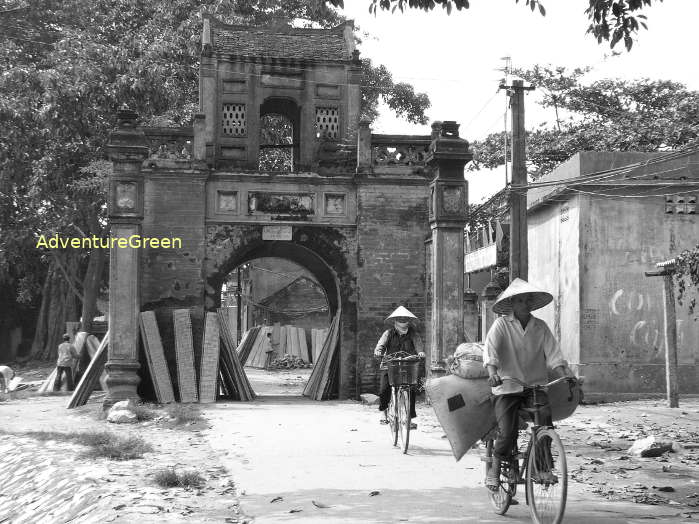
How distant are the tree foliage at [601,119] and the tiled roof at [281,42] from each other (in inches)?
455

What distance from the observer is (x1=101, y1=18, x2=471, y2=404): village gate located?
18.0 metres

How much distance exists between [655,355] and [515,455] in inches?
506

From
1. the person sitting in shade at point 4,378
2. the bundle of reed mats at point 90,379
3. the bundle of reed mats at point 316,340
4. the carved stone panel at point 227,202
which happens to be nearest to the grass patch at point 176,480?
the bundle of reed mats at point 90,379

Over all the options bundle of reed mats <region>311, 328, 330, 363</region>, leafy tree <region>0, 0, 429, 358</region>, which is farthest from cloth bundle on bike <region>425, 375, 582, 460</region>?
bundle of reed mats <region>311, 328, 330, 363</region>

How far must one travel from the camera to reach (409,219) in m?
18.5

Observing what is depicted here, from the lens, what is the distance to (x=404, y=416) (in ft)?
35.3

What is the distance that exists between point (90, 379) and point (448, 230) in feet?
23.9

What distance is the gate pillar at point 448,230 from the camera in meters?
16.0

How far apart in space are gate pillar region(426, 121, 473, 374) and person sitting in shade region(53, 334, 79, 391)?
9.87 metres

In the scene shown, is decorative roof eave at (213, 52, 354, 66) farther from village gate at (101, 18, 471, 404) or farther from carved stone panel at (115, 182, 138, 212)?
carved stone panel at (115, 182, 138, 212)

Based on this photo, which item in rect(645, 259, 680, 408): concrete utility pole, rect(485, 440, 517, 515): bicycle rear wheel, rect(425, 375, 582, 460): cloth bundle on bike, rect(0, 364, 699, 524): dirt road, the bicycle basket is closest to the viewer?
rect(485, 440, 517, 515): bicycle rear wheel

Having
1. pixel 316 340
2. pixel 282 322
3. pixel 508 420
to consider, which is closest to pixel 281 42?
pixel 508 420

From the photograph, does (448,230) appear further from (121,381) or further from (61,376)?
(61,376)

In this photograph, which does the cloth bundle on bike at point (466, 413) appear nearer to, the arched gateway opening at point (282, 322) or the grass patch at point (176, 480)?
the grass patch at point (176, 480)
